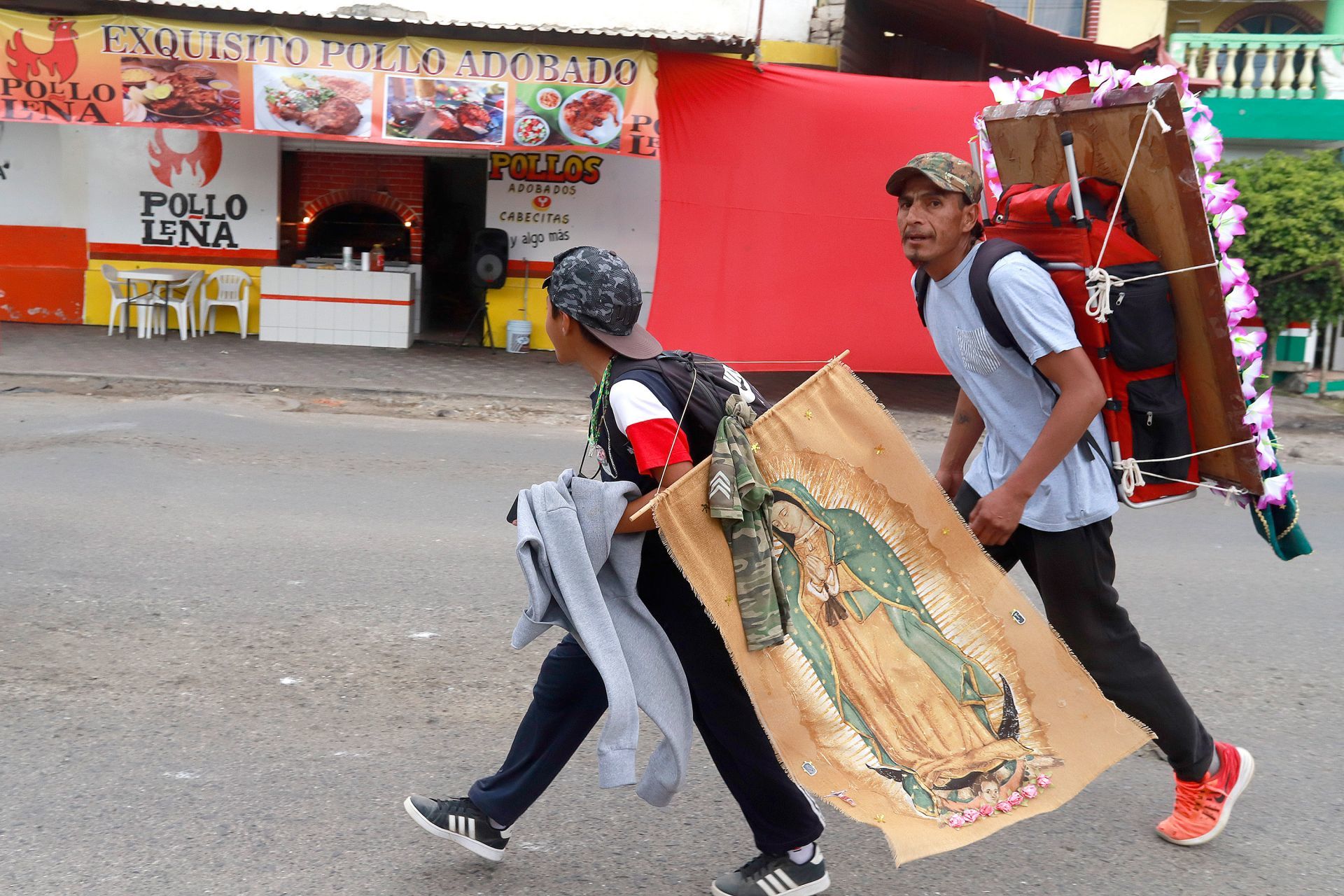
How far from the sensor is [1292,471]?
9.00 metres

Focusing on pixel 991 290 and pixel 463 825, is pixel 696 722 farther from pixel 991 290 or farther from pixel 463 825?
pixel 991 290

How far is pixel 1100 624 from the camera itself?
10.2ft

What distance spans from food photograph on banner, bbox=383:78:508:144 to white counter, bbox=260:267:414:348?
2.63 meters

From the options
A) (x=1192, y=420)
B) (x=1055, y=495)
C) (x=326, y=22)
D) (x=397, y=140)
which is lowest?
(x=1055, y=495)

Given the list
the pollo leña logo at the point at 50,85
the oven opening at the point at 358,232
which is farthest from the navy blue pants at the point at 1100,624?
the oven opening at the point at 358,232

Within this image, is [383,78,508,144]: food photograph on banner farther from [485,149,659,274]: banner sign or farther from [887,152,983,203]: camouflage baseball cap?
[887,152,983,203]: camouflage baseball cap

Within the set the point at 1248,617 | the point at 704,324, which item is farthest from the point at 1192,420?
the point at 704,324

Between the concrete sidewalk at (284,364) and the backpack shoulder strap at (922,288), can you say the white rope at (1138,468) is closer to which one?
the backpack shoulder strap at (922,288)

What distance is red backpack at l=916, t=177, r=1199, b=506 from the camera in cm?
294

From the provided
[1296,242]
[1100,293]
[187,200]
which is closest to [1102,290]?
[1100,293]

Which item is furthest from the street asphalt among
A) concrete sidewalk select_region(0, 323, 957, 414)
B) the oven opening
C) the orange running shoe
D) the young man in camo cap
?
the oven opening

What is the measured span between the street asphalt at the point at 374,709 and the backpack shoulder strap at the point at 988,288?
1424 mm

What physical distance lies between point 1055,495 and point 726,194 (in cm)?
797

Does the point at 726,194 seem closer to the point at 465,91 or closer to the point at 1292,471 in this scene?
the point at 465,91
